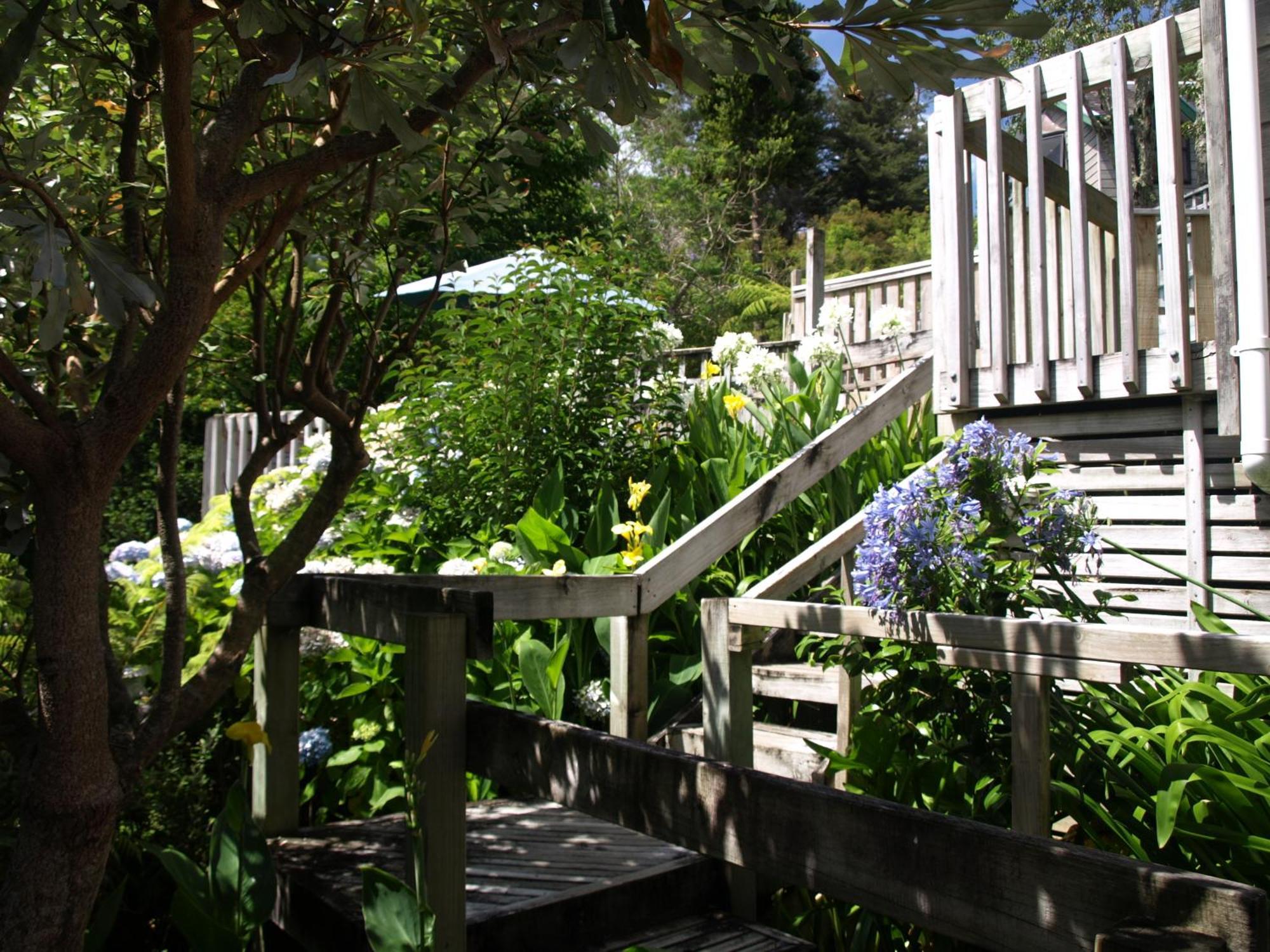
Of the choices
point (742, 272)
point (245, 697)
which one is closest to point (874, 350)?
point (245, 697)

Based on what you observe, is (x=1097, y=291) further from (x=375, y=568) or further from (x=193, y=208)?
(x=193, y=208)

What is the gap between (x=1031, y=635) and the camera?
212 centimetres

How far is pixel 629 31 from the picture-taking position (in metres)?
1.42

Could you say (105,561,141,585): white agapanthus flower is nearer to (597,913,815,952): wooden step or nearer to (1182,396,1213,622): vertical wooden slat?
(597,913,815,952): wooden step

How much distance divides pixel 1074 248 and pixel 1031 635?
84.3 inches

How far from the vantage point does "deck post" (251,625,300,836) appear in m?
3.04

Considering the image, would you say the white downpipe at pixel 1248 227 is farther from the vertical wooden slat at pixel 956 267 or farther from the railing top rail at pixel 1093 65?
the vertical wooden slat at pixel 956 267

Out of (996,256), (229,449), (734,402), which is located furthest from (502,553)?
(229,449)

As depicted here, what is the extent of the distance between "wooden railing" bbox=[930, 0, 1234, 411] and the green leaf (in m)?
2.95

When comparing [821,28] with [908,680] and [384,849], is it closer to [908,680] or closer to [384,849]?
[908,680]

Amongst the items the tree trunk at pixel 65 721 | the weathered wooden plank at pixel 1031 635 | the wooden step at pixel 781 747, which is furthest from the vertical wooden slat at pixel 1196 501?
the tree trunk at pixel 65 721

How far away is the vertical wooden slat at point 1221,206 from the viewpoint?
10.9 feet

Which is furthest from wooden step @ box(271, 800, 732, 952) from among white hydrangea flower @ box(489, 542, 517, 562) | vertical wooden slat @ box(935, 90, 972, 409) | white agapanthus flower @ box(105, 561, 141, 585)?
vertical wooden slat @ box(935, 90, 972, 409)

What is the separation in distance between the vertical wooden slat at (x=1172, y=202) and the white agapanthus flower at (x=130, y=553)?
14.0 feet
